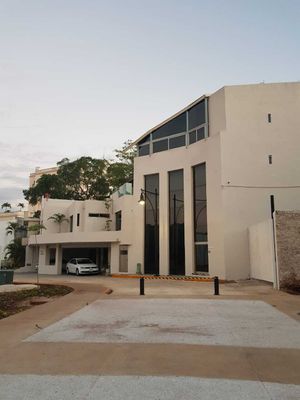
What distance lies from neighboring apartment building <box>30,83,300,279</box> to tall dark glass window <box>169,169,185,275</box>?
8 cm

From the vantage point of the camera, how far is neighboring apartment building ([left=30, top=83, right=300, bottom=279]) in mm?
25062

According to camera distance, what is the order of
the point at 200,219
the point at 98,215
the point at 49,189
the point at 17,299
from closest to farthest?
the point at 17,299, the point at 200,219, the point at 98,215, the point at 49,189

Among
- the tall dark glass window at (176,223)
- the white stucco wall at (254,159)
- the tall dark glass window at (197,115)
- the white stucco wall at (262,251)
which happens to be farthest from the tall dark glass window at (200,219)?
the white stucco wall at (262,251)

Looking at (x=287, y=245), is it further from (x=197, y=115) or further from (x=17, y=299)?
(x=197, y=115)

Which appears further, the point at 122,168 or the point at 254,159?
the point at 122,168

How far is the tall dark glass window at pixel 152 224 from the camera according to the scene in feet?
99.5

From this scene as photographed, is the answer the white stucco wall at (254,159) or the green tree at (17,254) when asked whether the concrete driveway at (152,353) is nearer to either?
the white stucco wall at (254,159)

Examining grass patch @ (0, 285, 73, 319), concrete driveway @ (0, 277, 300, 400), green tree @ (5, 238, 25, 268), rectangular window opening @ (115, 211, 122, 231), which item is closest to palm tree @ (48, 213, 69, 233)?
rectangular window opening @ (115, 211, 122, 231)

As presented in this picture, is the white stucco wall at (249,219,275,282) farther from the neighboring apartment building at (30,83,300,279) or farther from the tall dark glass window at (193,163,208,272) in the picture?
the tall dark glass window at (193,163,208,272)

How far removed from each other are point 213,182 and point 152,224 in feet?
23.3

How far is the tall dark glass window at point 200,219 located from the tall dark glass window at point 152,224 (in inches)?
152

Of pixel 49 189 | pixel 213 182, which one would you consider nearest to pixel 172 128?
pixel 213 182

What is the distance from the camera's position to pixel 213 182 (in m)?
26.1

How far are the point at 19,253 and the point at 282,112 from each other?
3693 centimetres
